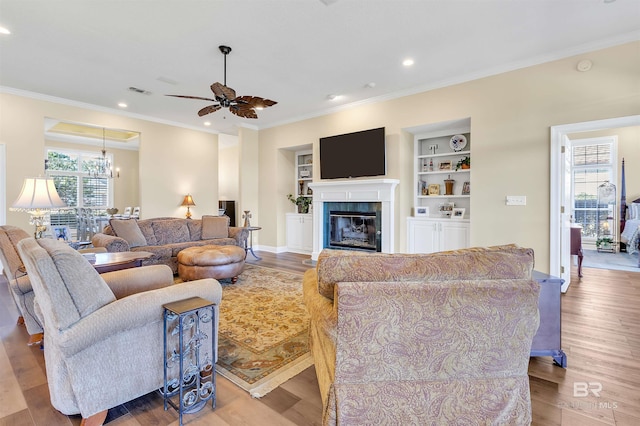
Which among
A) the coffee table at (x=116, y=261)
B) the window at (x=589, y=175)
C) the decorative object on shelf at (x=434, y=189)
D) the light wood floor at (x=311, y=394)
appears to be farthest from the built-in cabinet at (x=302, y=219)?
the window at (x=589, y=175)

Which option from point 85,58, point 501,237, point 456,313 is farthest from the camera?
point 501,237

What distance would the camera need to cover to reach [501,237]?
4.22 m

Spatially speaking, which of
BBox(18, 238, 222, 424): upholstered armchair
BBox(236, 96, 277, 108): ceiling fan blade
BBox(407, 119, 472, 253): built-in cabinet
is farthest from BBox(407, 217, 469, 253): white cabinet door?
BBox(18, 238, 222, 424): upholstered armchair

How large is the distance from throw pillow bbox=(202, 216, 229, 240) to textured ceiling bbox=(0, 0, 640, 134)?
2209 millimetres

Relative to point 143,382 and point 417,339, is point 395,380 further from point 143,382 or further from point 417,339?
point 143,382

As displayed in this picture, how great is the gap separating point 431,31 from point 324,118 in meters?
3.08

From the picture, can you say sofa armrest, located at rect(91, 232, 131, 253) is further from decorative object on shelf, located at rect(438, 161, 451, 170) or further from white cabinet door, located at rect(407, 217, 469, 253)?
decorative object on shelf, located at rect(438, 161, 451, 170)

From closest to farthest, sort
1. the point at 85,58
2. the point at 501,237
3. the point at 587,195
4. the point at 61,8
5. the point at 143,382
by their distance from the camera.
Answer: the point at 143,382
the point at 61,8
the point at 85,58
the point at 501,237
the point at 587,195

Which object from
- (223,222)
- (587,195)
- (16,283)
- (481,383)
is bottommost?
(481,383)

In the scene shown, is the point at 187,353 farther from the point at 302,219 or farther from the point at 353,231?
the point at 302,219

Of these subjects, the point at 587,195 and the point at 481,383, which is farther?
the point at 587,195

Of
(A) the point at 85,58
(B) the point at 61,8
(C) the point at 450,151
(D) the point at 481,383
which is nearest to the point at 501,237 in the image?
(C) the point at 450,151

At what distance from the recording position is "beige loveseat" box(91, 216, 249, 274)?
4.38m

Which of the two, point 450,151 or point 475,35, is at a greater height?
point 475,35
